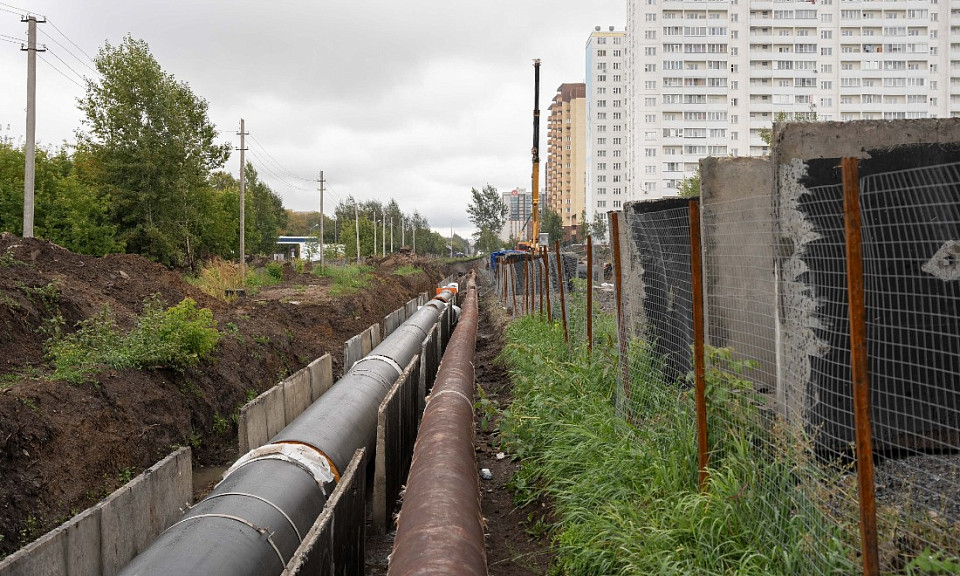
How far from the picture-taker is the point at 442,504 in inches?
146

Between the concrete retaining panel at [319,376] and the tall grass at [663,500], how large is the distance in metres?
4.05

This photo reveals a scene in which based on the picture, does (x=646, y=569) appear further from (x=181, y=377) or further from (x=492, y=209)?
(x=492, y=209)

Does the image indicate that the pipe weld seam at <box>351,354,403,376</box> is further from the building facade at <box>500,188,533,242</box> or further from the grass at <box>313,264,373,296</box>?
the building facade at <box>500,188,533,242</box>

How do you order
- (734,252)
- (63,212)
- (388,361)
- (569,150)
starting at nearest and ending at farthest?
(734,252), (388,361), (63,212), (569,150)

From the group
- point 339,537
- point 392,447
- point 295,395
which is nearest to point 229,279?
point 295,395

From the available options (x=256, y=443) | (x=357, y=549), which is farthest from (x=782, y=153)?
(x=256, y=443)

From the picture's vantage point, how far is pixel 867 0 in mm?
73875

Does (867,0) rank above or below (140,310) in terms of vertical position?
above

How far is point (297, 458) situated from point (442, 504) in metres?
2.08

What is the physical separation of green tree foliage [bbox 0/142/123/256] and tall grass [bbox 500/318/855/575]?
2343 centimetres

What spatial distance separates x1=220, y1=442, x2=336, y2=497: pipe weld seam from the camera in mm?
5312

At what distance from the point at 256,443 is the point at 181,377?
2.86 meters

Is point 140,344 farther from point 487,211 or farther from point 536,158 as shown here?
point 487,211

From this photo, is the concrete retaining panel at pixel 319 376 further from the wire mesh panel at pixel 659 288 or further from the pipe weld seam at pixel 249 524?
the pipe weld seam at pixel 249 524
